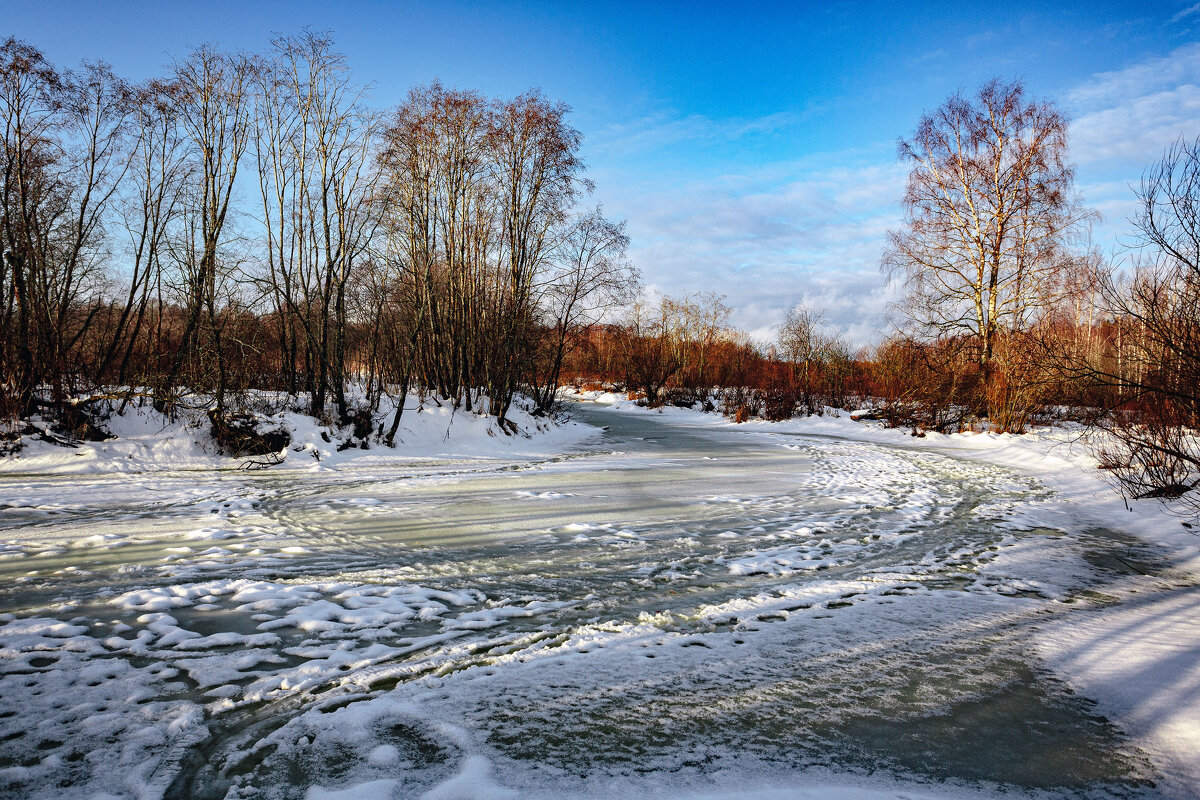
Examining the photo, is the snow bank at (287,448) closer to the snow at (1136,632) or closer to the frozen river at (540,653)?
the frozen river at (540,653)

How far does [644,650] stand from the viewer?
371 cm

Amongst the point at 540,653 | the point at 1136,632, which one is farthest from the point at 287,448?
the point at 1136,632

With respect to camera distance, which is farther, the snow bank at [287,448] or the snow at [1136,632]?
the snow bank at [287,448]

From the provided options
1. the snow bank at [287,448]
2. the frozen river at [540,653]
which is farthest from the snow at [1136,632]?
the snow bank at [287,448]

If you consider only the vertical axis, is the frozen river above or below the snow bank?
below

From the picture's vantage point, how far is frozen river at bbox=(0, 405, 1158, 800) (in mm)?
2506

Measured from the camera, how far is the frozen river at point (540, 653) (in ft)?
8.22

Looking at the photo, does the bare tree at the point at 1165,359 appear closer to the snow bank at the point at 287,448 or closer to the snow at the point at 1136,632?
the snow at the point at 1136,632

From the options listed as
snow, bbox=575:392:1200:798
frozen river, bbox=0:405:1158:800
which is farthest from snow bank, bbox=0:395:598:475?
snow, bbox=575:392:1200:798

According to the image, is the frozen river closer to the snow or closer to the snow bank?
the snow

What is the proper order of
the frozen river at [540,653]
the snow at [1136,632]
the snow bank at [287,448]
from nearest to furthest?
the frozen river at [540,653], the snow at [1136,632], the snow bank at [287,448]

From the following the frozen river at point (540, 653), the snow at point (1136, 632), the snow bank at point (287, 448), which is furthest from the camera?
the snow bank at point (287, 448)

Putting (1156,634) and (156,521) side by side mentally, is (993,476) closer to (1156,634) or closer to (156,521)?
(1156,634)

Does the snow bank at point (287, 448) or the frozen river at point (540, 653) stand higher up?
the snow bank at point (287, 448)
